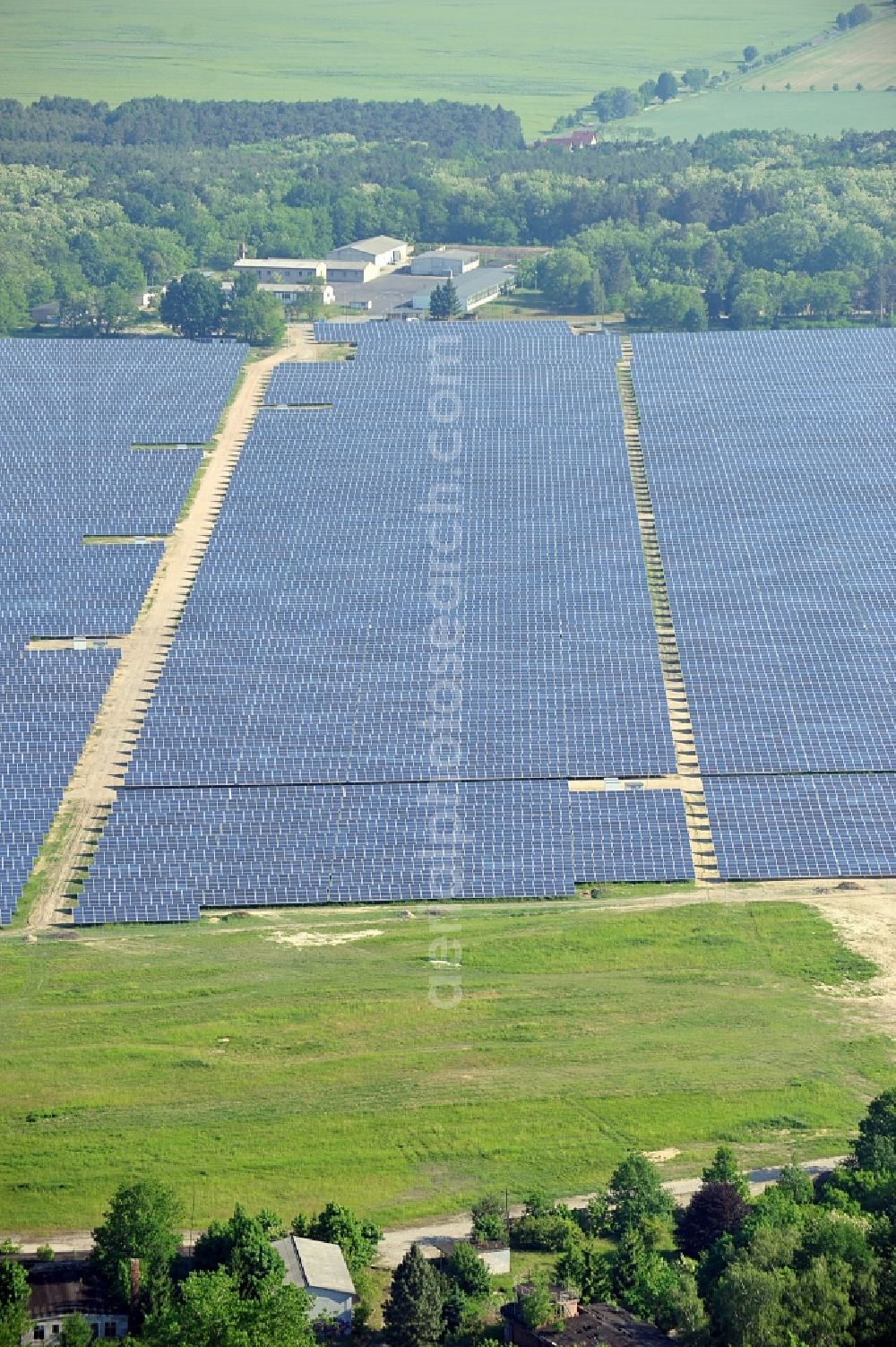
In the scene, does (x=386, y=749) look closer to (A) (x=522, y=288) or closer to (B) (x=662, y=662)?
(B) (x=662, y=662)

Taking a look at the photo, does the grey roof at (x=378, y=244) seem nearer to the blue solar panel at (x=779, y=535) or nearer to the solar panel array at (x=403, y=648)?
the solar panel array at (x=403, y=648)

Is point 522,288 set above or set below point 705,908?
above

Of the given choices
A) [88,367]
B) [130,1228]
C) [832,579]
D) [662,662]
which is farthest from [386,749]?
[88,367]

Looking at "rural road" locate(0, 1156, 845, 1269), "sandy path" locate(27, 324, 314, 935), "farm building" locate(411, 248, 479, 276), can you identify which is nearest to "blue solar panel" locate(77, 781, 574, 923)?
"sandy path" locate(27, 324, 314, 935)

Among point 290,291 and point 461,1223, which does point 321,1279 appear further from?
point 290,291

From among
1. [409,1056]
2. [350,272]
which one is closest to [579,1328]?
[409,1056]
